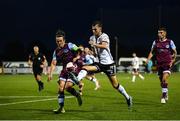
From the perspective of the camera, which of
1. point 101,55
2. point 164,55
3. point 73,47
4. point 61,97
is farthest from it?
point 164,55

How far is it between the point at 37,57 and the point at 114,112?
13486 mm

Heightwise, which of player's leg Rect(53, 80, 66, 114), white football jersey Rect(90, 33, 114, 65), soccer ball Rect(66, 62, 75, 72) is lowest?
player's leg Rect(53, 80, 66, 114)

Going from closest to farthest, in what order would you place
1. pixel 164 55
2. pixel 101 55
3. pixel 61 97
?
pixel 61 97 → pixel 101 55 → pixel 164 55

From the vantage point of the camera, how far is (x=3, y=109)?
14828 millimetres

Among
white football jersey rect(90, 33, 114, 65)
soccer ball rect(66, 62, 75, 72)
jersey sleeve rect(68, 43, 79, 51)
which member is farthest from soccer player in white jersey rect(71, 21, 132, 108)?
jersey sleeve rect(68, 43, 79, 51)

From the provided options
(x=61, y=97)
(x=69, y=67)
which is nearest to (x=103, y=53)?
(x=69, y=67)

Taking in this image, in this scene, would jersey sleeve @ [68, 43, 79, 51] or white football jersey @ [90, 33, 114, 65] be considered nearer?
white football jersey @ [90, 33, 114, 65]

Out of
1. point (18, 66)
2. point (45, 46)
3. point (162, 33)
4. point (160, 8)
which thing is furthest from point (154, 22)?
point (162, 33)

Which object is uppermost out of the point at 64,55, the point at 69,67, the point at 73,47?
the point at 73,47

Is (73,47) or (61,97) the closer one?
(61,97)

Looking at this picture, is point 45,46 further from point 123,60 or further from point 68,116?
point 68,116

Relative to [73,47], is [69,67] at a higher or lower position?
lower

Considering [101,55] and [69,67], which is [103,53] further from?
[69,67]

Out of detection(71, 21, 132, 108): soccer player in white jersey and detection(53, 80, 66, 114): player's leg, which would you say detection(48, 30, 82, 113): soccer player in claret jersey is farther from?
detection(71, 21, 132, 108): soccer player in white jersey
